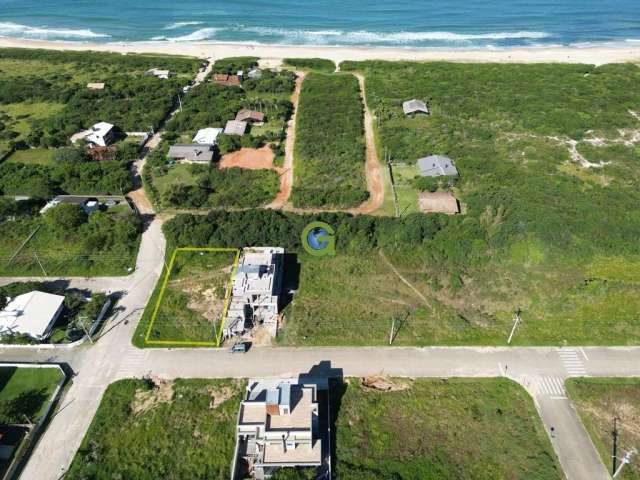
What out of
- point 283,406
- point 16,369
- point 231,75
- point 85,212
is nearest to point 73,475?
point 16,369

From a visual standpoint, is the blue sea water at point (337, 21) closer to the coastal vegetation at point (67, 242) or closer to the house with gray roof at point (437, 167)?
the house with gray roof at point (437, 167)

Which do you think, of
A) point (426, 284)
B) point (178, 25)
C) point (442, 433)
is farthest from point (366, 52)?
point (442, 433)

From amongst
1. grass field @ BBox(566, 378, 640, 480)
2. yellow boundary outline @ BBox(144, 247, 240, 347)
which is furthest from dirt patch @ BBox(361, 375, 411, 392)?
yellow boundary outline @ BBox(144, 247, 240, 347)

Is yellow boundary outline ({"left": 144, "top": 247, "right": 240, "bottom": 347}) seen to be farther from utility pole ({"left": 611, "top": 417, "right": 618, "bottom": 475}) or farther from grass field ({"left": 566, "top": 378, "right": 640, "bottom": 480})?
utility pole ({"left": 611, "top": 417, "right": 618, "bottom": 475})

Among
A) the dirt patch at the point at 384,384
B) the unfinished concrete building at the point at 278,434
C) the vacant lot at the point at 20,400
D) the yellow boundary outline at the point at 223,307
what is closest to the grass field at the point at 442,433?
the dirt patch at the point at 384,384

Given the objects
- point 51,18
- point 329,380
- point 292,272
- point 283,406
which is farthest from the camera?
point 51,18

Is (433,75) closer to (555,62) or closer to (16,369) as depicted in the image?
(555,62)
